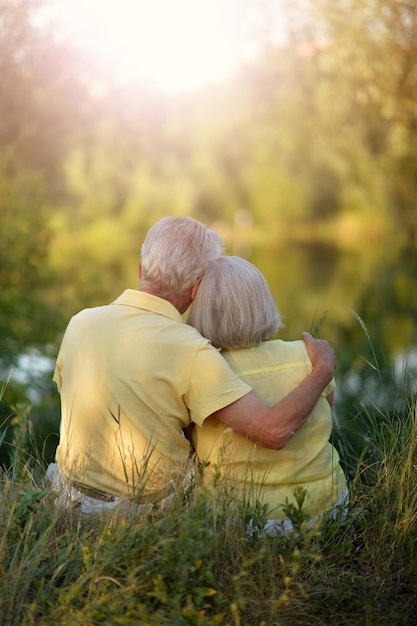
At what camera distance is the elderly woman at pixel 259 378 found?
2408mm

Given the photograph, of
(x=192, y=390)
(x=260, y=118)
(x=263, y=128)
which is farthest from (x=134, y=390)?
(x=263, y=128)

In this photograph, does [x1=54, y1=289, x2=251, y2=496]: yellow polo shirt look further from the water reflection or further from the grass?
the water reflection

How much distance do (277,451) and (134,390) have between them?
1.52ft

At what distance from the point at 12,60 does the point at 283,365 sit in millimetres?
6969

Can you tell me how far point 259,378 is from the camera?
95.2 inches

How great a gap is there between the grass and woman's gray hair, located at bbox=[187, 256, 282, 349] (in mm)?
463

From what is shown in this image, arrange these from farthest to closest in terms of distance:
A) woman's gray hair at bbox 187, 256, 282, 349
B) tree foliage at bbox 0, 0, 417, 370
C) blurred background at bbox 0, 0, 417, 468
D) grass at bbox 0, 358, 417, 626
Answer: tree foliage at bbox 0, 0, 417, 370 < blurred background at bbox 0, 0, 417, 468 < woman's gray hair at bbox 187, 256, 282, 349 < grass at bbox 0, 358, 417, 626

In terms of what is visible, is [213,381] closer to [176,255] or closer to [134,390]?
[134,390]

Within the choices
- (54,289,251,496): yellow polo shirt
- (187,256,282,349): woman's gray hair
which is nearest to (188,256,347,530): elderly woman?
(187,256,282,349): woman's gray hair

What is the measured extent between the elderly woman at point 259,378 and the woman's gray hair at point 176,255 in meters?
0.06

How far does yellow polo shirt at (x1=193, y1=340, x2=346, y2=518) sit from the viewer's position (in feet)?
7.91

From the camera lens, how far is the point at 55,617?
6.37ft

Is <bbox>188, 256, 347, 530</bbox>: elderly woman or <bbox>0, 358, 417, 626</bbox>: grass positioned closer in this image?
<bbox>0, 358, 417, 626</bbox>: grass

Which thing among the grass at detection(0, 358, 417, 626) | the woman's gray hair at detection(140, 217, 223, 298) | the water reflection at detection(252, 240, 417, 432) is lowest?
the water reflection at detection(252, 240, 417, 432)
